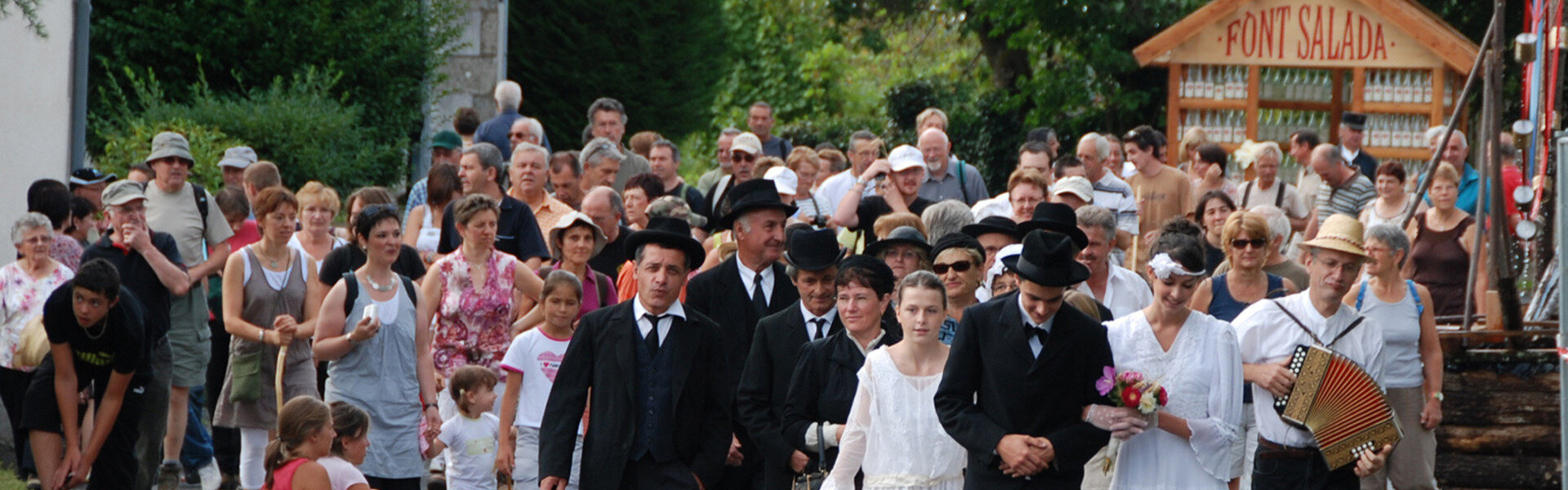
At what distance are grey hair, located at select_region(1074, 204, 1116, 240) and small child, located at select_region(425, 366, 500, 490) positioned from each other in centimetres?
304

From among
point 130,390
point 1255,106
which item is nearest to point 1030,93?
point 1255,106

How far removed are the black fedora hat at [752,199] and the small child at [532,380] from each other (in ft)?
3.08

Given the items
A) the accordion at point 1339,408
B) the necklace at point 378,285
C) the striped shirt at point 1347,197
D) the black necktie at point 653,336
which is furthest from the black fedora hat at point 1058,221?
the striped shirt at point 1347,197

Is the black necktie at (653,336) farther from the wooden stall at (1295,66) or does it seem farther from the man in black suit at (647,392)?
the wooden stall at (1295,66)

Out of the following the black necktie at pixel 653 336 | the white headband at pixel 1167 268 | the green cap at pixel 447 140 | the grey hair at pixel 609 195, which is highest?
the green cap at pixel 447 140

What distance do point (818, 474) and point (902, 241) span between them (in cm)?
148

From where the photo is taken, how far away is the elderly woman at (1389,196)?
13.2m

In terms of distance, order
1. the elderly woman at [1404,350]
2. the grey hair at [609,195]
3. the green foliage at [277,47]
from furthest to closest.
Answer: the green foliage at [277,47] → the grey hair at [609,195] → the elderly woman at [1404,350]

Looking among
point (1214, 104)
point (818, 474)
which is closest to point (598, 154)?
point (818, 474)

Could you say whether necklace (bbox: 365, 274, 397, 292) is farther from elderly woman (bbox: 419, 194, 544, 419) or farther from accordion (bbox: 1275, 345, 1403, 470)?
accordion (bbox: 1275, 345, 1403, 470)

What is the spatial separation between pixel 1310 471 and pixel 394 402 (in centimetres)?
418

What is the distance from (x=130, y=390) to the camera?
1009 centimetres

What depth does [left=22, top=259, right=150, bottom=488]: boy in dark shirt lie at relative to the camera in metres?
9.79

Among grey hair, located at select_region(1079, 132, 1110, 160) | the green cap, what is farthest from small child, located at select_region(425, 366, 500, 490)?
grey hair, located at select_region(1079, 132, 1110, 160)
